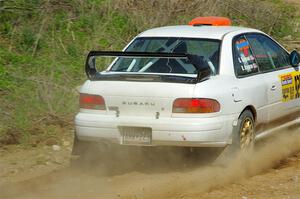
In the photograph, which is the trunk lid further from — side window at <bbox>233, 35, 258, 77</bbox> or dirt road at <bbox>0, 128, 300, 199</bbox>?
side window at <bbox>233, 35, 258, 77</bbox>

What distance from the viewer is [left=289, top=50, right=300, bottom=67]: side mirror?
28.5 feet

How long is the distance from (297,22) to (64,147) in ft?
30.6

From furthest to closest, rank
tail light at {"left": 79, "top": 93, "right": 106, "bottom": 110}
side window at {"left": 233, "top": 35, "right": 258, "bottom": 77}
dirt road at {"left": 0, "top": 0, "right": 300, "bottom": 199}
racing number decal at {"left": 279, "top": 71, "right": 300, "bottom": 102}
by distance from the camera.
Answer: racing number decal at {"left": 279, "top": 71, "right": 300, "bottom": 102}, side window at {"left": 233, "top": 35, "right": 258, "bottom": 77}, tail light at {"left": 79, "top": 93, "right": 106, "bottom": 110}, dirt road at {"left": 0, "top": 0, "right": 300, "bottom": 199}

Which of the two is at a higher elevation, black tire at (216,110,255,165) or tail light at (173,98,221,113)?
tail light at (173,98,221,113)

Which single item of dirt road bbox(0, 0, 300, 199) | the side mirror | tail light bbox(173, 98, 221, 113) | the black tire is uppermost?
the side mirror

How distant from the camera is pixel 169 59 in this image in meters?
7.49

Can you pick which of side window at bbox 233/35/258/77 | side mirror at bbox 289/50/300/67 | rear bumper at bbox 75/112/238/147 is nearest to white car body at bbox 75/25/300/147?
rear bumper at bbox 75/112/238/147

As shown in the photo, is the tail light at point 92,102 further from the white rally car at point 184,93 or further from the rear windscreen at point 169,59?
the rear windscreen at point 169,59

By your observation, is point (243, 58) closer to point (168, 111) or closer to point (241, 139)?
point (241, 139)

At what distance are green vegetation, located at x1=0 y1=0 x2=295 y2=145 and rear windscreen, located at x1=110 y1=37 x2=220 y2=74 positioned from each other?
5.22 feet

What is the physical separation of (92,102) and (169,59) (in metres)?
0.96

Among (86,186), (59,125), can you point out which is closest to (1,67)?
(59,125)

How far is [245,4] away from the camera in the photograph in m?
15.6

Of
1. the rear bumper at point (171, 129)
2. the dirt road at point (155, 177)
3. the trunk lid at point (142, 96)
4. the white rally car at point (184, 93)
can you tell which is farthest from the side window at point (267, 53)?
the trunk lid at point (142, 96)
